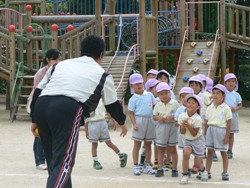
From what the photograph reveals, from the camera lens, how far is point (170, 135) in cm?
958

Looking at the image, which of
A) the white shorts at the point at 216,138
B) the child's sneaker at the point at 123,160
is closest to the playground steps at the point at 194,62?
the child's sneaker at the point at 123,160

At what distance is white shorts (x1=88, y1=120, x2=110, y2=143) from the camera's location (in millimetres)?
10367

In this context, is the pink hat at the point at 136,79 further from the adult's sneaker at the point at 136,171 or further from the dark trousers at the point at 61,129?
the dark trousers at the point at 61,129

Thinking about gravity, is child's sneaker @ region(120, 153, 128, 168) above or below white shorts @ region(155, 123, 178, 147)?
below

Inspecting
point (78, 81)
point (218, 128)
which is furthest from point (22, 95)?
point (78, 81)

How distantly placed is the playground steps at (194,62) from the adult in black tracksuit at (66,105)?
36.4ft

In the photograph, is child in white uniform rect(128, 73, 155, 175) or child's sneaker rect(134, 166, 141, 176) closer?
child's sneaker rect(134, 166, 141, 176)

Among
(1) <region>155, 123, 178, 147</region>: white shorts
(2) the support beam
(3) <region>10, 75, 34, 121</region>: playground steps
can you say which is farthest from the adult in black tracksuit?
(2) the support beam

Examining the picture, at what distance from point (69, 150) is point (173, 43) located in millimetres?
14156

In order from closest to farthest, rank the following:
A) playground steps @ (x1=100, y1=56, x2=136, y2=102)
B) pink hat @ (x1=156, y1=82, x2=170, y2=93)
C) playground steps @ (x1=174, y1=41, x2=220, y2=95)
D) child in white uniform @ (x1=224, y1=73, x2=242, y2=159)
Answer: pink hat @ (x1=156, y1=82, x2=170, y2=93) → child in white uniform @ (x1=224, y1=73, x2=242, y2=159) → playground steps @ (x1=100, y1=56, x2=136, y2=102) → playground steps @ (x1=174, y1=41, x2=220, y2=95)

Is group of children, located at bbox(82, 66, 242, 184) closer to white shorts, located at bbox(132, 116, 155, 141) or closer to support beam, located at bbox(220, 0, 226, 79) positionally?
white shorts, located at bbox(132, 116, 155, 141)

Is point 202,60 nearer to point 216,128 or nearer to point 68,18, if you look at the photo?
point 68,18

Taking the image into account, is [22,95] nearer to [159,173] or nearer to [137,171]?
[137,171]

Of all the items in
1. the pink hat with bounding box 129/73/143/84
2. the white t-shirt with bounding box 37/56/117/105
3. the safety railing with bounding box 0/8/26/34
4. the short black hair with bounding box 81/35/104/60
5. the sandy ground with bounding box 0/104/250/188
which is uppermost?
the safety railing with bounding box 0/8/26/34
